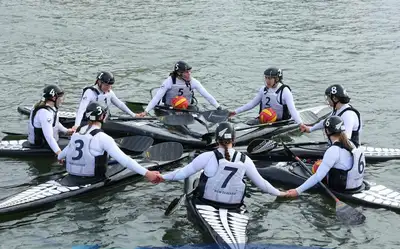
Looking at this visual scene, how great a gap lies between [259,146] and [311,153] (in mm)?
1245

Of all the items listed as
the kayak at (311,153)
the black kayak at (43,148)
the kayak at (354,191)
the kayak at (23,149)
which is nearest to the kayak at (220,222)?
the kayak at (354,191)

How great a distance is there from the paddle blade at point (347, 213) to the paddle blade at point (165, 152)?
3.67m

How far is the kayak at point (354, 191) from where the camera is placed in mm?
11523

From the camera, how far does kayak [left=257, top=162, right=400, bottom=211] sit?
11523 millimetres

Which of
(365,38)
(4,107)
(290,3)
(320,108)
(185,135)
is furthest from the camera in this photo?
(290,3)

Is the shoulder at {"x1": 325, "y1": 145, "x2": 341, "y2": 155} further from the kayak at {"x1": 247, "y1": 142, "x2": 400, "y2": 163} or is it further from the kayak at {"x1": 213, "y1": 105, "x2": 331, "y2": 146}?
the kayak at {"x1": 213, "y1": 105, "x2": 331, "y2": 146}

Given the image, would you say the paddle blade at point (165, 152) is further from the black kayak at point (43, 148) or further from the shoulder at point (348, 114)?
the shoulder at point (348, 114)

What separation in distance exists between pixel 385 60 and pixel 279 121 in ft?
39.9

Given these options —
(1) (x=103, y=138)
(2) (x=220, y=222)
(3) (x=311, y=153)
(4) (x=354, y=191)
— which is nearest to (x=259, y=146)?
(3) (x=311, y=153)

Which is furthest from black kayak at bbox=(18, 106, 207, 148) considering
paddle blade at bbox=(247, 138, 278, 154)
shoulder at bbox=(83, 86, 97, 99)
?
paddle blade at bbox=(247, 138, 278, 154)

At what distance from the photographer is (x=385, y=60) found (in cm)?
2577

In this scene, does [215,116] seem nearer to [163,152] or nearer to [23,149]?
[163,152]

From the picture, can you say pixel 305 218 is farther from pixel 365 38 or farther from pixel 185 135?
pixel 365 38

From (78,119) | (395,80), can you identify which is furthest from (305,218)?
(395,80)
